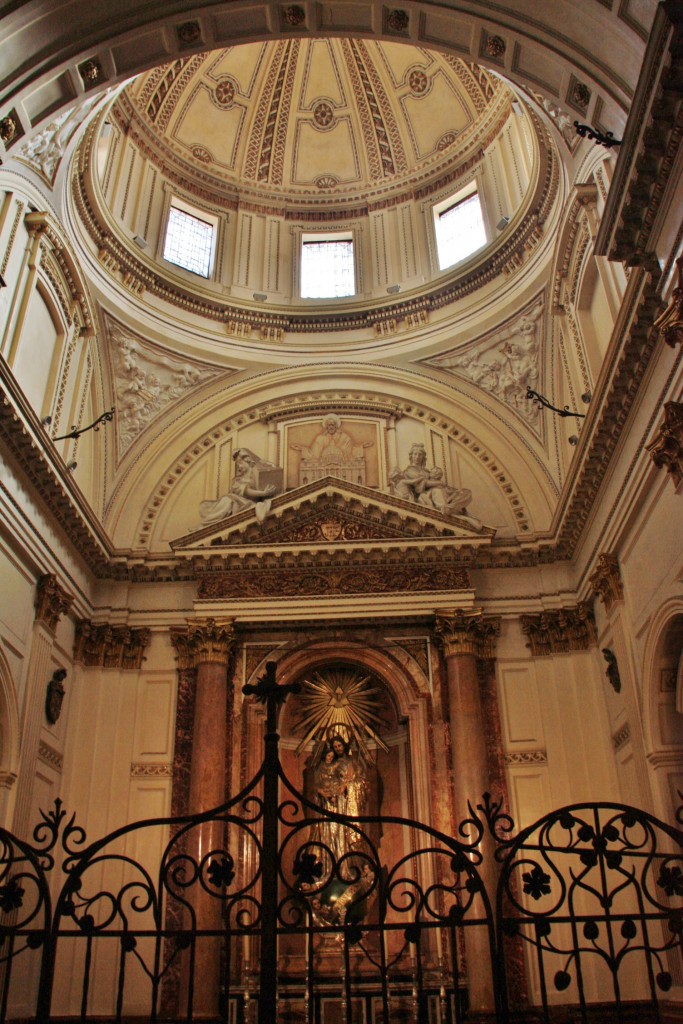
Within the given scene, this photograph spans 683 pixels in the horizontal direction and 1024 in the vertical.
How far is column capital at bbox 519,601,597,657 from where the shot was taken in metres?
15.9

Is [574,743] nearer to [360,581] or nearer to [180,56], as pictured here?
[360,581]

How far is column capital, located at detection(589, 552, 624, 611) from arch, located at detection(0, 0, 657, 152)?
6.57 m

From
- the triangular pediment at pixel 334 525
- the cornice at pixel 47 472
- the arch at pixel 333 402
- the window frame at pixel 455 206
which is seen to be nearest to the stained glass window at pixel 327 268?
the window frame at pixel 455 206

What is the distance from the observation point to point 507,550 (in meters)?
16.9

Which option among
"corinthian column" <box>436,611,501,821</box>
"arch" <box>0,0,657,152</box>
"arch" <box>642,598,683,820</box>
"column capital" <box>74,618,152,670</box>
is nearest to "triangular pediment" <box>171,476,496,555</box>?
"corinthian column" <box>436,611,501,821</box>

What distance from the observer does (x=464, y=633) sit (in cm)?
1584

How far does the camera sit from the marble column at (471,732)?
43.7ft

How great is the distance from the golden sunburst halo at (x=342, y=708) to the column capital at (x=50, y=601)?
490 cm

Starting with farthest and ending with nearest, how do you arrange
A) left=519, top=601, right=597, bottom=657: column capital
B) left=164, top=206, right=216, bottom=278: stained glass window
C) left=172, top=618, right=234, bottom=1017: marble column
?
1. left=164, top=206, right=216, bottom=278: stained glass window
2. left=519, top=601, right=597, bottom=657: column capital
3. left=172, top=618, right=234, bottom=1017: marble column

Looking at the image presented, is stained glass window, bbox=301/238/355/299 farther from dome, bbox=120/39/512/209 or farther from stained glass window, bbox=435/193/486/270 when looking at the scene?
stained glass window, bbox=435/193/486/270

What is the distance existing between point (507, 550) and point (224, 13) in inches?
417

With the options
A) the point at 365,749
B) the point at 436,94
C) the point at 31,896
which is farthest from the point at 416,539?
the point at 436,94

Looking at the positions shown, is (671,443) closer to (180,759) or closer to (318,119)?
(180,759)

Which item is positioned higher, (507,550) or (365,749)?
(507,550)
